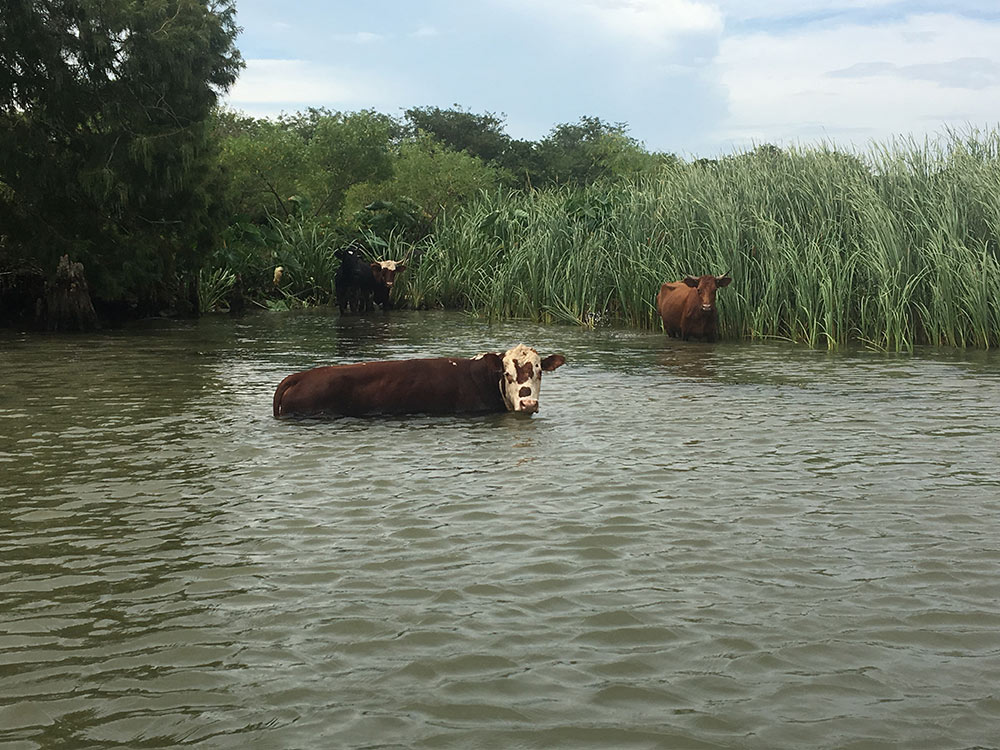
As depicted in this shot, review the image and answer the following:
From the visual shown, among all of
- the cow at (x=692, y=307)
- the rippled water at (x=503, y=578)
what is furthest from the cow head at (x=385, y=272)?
the rippled water at (x=503, y=578)

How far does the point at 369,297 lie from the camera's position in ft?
84.0

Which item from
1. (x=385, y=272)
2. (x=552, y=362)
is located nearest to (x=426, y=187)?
(x=385, y=272)

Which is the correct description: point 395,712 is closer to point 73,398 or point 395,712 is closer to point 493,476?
point 493,476

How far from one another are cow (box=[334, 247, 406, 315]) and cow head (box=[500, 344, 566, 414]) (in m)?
15.4

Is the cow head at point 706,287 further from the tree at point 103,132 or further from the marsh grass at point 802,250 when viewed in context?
the tree at point 103,132

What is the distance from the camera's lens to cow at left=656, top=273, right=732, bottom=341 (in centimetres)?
1662

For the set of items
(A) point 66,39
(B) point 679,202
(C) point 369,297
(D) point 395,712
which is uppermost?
(A) point 66,39

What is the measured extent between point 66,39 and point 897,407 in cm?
1621

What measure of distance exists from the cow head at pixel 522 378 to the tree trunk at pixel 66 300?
13.0m

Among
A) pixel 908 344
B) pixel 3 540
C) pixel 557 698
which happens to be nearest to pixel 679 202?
pixel 908 344

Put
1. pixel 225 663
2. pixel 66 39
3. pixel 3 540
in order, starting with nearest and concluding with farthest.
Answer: pixel 225 663 → pixel 3 540 → pixel 66 39

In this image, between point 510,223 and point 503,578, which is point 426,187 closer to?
point 510,223

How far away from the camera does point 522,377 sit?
10.1 m

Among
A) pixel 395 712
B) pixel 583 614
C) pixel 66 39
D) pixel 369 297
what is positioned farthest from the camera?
pixel 369 297
